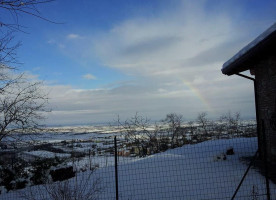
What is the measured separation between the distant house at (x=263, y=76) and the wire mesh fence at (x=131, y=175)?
19.8 inches

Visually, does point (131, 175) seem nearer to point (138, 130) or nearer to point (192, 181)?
point (192, 181)

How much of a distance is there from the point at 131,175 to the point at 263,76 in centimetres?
519

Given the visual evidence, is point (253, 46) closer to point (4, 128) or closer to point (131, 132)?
point (4, 128)

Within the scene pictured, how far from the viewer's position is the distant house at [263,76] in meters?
5.85

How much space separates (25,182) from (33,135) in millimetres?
1851

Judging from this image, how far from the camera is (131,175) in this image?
8070 mm

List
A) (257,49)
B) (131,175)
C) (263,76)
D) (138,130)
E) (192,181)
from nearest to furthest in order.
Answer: (257,49) → (192,181) → (263,76) → (131,175) → (138,130)

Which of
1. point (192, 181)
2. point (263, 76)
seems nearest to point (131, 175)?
point (192, 181)

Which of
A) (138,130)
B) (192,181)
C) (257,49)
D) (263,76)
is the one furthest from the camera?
(138,130)

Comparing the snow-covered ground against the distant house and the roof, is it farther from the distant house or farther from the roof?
the roof

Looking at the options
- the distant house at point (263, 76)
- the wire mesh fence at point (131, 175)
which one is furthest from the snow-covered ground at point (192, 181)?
the distant house at point (263, 76)

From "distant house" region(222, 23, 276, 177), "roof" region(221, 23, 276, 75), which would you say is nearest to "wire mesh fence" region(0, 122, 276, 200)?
"distant house" region(222, 23, 276, 177)

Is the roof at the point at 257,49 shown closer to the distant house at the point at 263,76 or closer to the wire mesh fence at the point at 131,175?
the distant house at the point at 263,76

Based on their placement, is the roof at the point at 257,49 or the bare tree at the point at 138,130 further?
the bare tree at the point at 138,130
